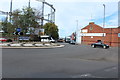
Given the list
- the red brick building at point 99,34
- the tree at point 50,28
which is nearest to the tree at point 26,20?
the red brick building at point 99,34

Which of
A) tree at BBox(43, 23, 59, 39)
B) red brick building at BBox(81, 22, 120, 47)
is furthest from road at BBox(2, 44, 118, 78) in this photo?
tree at BBox(43, 23, 59, 39)

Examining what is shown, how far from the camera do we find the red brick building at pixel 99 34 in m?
49.3

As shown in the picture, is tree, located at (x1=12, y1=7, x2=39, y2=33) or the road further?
tree, located at (x1=12, y1=7, x2=39, y2=33)

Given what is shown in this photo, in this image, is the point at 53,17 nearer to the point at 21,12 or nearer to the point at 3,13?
the point at 3,13

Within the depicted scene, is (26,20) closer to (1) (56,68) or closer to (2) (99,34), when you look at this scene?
(2) (99,34)

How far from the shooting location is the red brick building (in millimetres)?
49344

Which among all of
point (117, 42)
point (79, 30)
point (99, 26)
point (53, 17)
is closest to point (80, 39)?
point (79, 30)

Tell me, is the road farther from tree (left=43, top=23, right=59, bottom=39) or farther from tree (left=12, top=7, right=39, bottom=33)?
tree (left=43, top=23, right=59, bottom=39)

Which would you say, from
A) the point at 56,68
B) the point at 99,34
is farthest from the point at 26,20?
the point at 56,68

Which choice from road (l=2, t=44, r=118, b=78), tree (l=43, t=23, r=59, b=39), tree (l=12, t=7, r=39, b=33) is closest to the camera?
road (l=2, t=44, r=118, b=78)

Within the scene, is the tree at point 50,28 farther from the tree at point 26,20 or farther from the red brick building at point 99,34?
the tree at point 26,20

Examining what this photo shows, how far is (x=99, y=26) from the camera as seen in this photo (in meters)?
54.5

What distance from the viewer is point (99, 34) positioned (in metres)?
53.4

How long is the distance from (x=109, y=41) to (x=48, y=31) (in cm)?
2724
